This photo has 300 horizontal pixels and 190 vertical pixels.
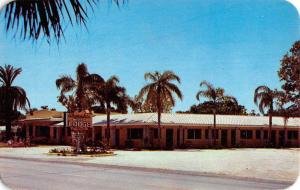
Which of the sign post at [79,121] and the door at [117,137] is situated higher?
the sign post at [79,121]

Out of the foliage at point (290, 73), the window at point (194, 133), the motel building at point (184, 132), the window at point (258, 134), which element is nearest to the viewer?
the foliage at point (290, 73)

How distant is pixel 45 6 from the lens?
457 cm

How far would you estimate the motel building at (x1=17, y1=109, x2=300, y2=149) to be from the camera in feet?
126

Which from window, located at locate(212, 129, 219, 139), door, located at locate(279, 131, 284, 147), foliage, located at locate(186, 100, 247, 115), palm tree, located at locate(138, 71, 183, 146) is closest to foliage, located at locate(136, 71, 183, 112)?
palm tree, located at locate(138, 71, 183, 146)

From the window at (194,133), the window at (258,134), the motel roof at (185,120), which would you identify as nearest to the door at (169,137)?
the motel roof at (185,120)

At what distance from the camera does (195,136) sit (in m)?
39.9

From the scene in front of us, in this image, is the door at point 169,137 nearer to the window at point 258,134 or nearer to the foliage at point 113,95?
the foliage at point 113,95

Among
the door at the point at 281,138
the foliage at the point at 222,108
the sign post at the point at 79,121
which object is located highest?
the foliage at the point at 222,108

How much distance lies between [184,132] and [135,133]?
13.2 feet

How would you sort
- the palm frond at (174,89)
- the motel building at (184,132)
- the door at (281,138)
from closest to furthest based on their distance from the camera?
the palm frond at (174,89) → the motel building at (184,132) → the door at (281,138)

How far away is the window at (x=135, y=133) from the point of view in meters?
38.9

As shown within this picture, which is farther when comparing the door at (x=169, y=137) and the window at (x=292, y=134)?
the window at (x=292, y=134)

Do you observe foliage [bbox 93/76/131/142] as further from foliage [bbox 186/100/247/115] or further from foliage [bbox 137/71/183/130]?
foliage [bbox 186/100/247/115]

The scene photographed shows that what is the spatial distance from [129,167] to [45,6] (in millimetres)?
15299
